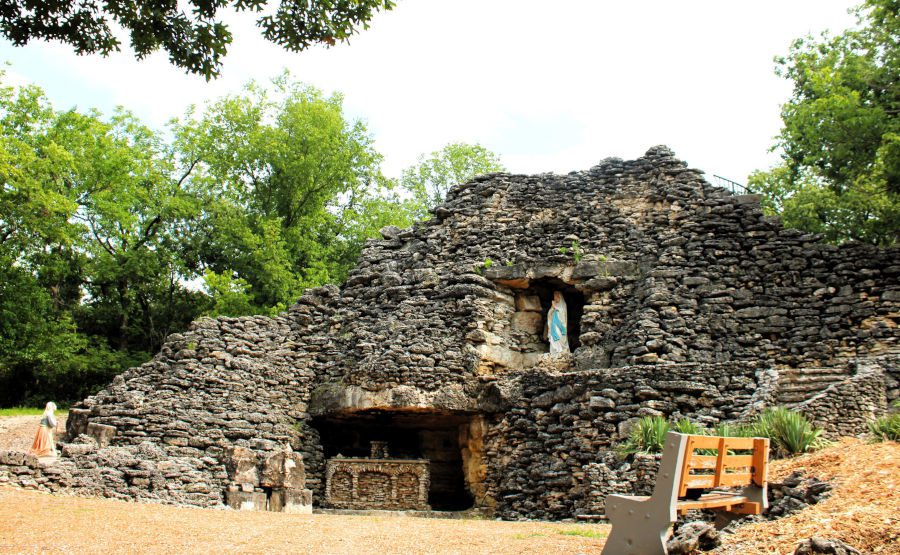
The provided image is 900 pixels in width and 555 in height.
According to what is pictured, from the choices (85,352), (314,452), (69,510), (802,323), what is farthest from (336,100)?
(69,510)

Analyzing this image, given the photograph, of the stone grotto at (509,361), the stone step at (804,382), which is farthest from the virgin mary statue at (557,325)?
the stone step at (804,382)

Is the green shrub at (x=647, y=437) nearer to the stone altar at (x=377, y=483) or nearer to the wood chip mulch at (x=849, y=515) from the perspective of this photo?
the wood chip mulch at (x=849, y=515)

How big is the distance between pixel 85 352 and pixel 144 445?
536 inches

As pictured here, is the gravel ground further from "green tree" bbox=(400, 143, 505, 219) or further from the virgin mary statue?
"green tree" bbox=(400, 143, 505, 219)

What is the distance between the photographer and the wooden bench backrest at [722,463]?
6148 mm

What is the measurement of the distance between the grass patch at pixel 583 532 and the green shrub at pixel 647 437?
101 inches

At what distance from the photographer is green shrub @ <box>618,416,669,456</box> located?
11.9m

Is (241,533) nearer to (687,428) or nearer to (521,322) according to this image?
(687,428)

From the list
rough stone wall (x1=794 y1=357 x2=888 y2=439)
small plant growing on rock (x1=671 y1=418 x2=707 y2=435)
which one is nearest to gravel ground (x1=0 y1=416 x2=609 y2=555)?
small plant growing on rock (x1=671 y1=418 x2=707 y2=435)

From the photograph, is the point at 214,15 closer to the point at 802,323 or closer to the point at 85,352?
the point at 802,323

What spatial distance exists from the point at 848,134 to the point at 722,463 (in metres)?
A: 14.8

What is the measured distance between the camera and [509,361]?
18078 millimetres

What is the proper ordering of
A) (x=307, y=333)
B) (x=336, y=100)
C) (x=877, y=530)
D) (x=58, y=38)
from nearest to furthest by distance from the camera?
(x=877, y=530) < (x=58, y=38) < (x=307, y=333) < (x=336, y=100)

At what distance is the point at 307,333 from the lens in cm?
1905
